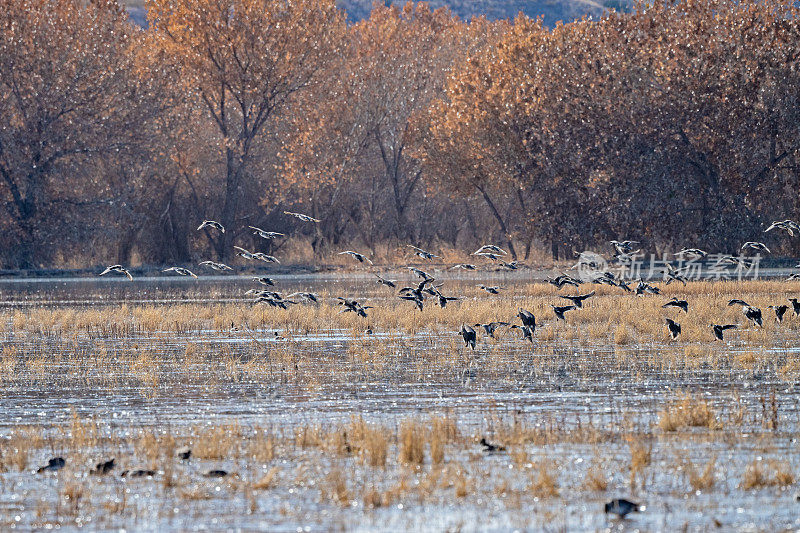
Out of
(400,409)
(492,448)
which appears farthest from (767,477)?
(400,409)

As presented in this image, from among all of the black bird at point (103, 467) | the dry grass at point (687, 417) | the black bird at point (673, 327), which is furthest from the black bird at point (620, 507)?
the black bird at point (673, 327)

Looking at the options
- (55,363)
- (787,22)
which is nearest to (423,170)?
(787,22)

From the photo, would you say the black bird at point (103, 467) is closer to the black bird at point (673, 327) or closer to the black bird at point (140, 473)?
the black bird at point (140, 473)

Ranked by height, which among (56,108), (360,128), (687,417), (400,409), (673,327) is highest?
(360,128)

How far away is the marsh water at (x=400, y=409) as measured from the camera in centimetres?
977

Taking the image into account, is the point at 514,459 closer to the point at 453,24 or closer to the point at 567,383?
the point at 567,383

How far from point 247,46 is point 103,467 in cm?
4954

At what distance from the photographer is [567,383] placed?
685 inches

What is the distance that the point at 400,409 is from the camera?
15.2 m

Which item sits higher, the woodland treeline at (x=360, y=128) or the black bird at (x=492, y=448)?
the woodland treeline at (x=360, y=128)

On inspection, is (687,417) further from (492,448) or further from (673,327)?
(673,327)

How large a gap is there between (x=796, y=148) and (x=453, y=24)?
1438 inches

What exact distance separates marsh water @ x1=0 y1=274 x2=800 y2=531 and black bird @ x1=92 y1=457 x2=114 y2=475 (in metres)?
0.20

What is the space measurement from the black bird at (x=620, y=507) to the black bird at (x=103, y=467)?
4567 millimetres
